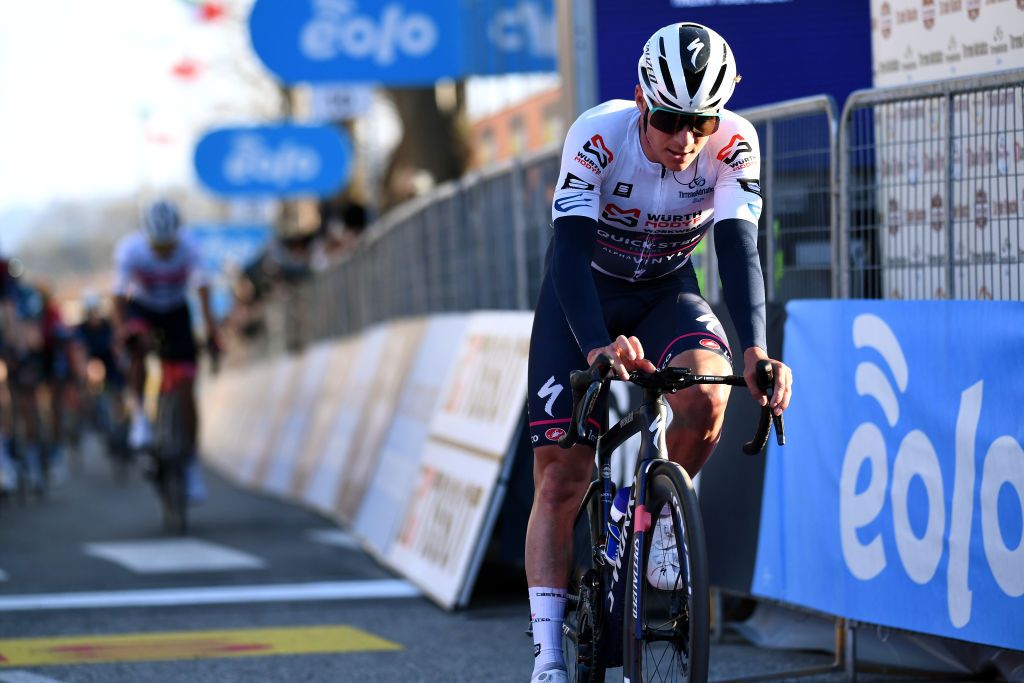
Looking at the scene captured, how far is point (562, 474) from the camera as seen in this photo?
5.40m

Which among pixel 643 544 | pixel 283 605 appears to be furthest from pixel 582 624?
pixel 283 605

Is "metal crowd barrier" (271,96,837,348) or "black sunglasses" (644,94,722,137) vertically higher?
"black sunglasses" (644,94,722,137)

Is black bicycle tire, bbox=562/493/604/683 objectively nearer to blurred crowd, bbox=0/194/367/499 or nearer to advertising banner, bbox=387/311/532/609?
advertising banner, bbox=387/311/532/609

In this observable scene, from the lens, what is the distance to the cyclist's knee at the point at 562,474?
5.41m

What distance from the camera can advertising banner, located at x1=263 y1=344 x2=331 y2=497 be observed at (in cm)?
1766

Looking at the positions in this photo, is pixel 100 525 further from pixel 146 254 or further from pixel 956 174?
pixel 956 174

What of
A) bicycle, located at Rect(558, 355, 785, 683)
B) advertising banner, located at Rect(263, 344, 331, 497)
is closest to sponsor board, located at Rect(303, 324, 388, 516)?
advertising banner, located at Rect(263, 344, 331, 497)

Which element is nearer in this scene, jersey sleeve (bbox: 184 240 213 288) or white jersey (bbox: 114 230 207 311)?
white jersey (bbox: 114 230 207 311)

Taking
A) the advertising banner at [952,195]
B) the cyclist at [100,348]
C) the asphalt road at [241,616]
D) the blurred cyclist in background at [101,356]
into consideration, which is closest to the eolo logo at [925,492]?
the advertising banner at [952,195]

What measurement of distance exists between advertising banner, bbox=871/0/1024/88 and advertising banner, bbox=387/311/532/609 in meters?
2.28

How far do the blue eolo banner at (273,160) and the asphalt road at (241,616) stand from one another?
29.6 feet

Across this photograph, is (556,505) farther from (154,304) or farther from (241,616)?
(154,304)

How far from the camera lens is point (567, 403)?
532cm

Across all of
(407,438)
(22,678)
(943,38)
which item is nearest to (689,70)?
(943,38)
